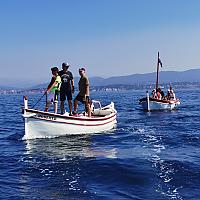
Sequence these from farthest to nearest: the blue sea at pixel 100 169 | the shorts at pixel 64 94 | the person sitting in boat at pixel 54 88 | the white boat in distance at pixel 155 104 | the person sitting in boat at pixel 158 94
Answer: the person sitting in boat at pixel 158 94 → the white boat in distance at pixel 155 104 → the shorts at pixel 64 94 → the person sitting in boat at pixel 54 88 → the blue sea at pixel 100 169

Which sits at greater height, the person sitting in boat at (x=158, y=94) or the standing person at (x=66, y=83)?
the standing person at (x=66, y=83)

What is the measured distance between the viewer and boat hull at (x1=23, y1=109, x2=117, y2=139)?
14820mm

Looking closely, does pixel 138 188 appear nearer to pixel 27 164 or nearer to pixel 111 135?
pixel 27 164

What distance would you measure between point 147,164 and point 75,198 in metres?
3.39

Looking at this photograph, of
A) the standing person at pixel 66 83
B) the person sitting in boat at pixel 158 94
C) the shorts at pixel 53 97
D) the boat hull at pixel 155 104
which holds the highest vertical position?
the standing person at pixel 66 83

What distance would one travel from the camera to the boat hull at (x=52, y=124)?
1482cm

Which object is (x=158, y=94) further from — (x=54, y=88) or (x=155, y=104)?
(x=54, y=88)

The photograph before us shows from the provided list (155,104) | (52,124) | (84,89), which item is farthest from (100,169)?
(155,104)

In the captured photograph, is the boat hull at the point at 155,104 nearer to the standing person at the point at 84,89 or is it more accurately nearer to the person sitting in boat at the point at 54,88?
the standing person at the point at 84,89

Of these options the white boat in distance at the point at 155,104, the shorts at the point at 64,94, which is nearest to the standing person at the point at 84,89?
the shorts at the point at 64,94

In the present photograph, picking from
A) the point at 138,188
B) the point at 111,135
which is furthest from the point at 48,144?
the point at 138,188

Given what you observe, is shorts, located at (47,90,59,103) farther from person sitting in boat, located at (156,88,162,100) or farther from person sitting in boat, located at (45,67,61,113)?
person sitting in boat, located at (156,88,162,100)

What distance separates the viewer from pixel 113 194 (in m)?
7.57

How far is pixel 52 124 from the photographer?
15.3m
